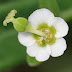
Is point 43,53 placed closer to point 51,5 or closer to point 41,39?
point 41,39

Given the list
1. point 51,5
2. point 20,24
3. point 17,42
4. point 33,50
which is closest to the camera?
point 20,24

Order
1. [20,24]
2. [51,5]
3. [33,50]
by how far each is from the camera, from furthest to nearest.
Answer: [51,5], [33,50], [20,24]

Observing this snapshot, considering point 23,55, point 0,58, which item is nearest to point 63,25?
point 23,55

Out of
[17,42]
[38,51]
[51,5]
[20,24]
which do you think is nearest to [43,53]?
[38,51]

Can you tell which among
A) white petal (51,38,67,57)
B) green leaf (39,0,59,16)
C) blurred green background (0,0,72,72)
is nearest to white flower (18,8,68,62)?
white petal (51,38,67,57)

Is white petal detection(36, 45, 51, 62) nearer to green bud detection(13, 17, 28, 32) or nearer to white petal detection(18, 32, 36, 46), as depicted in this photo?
white petal detection(18, 32, 36, 46)

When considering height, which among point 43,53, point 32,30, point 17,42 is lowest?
point 17,42
